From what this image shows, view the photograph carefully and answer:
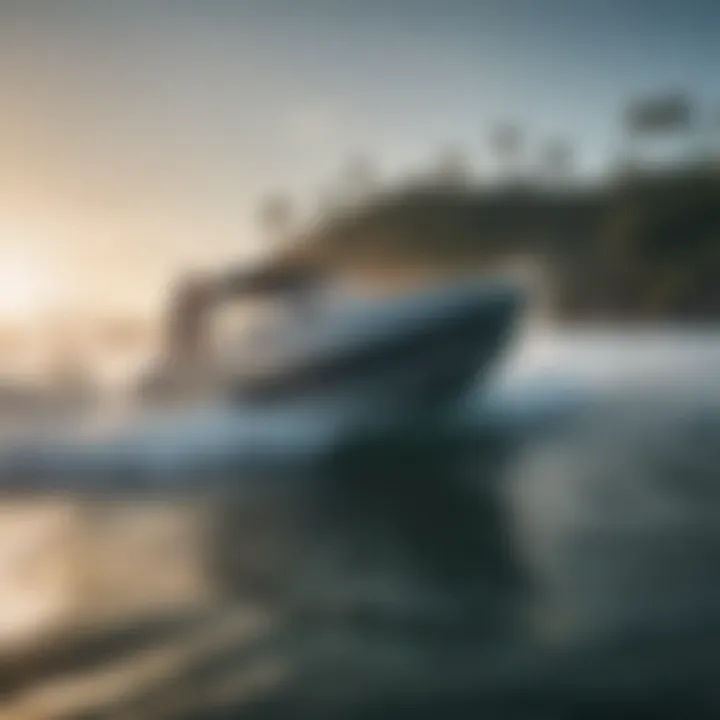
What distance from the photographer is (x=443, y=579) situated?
0.97m

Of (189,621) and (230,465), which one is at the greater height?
(230,465)

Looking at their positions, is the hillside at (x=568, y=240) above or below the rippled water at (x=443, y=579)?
above

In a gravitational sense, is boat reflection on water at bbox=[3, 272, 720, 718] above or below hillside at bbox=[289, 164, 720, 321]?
below

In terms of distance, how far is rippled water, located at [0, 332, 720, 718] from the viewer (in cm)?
94

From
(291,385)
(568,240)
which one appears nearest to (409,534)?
(291,385)

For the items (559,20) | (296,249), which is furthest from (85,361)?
(559,20)

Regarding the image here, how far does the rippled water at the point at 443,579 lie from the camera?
94cm

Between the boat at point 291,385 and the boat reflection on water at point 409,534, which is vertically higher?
the boat at point 291,385

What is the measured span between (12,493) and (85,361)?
6.4 inches

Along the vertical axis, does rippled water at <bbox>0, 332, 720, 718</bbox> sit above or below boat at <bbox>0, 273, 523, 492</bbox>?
below

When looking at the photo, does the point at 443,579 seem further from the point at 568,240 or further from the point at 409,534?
the point at 568,240

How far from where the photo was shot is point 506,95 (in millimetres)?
1047

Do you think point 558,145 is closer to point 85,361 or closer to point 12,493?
point 85,361

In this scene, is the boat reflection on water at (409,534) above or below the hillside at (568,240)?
below
